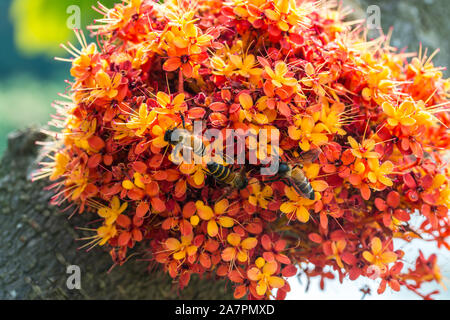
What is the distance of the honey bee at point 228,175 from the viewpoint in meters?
0.77

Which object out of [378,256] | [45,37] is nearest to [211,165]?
[378,256]

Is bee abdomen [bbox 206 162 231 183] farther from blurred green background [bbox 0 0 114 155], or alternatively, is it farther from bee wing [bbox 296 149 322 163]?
blurred green background [bbox 0 0 114 155]

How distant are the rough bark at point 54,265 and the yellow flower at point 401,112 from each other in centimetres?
77

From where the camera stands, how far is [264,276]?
2.96ft

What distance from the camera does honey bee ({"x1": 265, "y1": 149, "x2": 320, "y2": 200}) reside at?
81cm

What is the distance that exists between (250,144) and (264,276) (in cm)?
32

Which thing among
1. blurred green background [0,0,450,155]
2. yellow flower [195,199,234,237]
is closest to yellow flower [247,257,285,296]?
yellow flower [195,199,234,237]

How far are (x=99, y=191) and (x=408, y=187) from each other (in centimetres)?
72

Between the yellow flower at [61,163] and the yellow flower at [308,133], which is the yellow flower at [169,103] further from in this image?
the yellow flower at [61,163]

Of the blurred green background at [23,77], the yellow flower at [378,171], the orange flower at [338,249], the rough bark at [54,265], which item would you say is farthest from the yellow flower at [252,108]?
the blurred green background at [23,77]

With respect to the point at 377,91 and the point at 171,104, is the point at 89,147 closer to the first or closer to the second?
the point at 171,104

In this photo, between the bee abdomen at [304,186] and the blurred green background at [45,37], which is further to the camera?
the blurred green background at [45,37]

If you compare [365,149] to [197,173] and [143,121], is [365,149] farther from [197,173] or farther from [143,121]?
[143,121]
